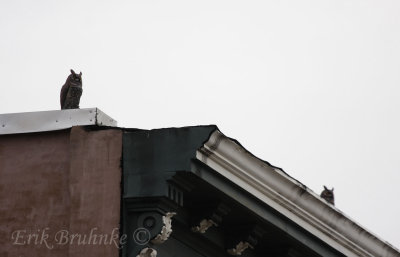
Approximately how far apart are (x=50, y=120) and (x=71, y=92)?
1106 mm

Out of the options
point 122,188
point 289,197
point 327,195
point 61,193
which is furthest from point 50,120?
point 327,195

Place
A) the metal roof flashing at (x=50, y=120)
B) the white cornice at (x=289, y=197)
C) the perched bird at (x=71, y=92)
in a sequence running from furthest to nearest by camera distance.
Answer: the perched bird at (x=71, y=92) < the metal roof flashing at (x=50, y=120) < the white cornice at (x=289, y=197)

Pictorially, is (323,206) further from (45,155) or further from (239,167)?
(45,155)

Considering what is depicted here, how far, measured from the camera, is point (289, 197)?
44.3ft

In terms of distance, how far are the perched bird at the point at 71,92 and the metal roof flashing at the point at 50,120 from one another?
85 cm

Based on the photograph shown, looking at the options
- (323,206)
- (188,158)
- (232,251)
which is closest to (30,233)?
(188,158)

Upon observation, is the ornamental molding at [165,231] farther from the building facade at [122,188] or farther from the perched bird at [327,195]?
the perched bird at [327,195]

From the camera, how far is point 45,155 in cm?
1234

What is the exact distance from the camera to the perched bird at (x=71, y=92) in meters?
13.4

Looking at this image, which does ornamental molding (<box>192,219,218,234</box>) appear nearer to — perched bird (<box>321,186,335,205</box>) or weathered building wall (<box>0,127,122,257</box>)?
weathered building wall (<box>0,127,122,257</box>)

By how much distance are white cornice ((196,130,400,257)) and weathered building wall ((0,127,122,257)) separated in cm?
123

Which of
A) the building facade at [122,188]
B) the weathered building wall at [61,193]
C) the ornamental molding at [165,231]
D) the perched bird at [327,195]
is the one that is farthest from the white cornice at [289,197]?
the perched bird at [327,195]

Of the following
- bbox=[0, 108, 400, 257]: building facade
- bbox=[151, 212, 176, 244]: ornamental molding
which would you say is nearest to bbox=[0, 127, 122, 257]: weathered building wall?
bbox=[0, 108, 400, 257]: building facade

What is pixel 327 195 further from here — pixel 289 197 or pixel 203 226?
pixel 203 226
